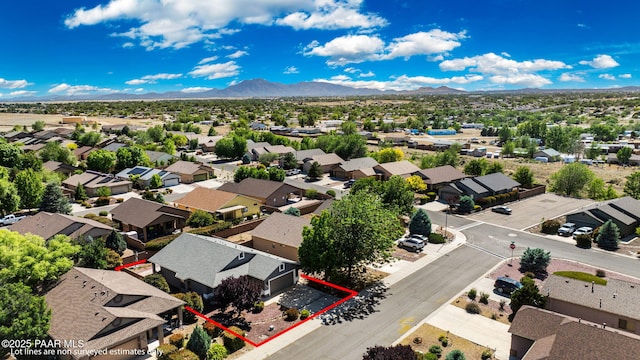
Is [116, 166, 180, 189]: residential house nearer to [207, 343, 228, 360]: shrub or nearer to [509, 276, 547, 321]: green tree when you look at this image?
[207, 343, 228, 360]: shrub

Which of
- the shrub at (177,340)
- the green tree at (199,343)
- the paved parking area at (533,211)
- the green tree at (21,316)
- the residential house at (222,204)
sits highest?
the green tree at (21,316)

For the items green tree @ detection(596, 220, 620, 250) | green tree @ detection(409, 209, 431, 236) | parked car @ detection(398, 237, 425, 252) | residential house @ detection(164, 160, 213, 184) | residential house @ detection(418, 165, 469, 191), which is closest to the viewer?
green tree @ detection(596, 220, 620, 250)

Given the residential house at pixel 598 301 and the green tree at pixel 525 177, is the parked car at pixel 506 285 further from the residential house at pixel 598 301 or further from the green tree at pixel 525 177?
the green tree at pixel 525 177

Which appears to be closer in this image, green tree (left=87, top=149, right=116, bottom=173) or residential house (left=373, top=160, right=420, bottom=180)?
residential house (left=373, top=160, right=420, bottom=180)

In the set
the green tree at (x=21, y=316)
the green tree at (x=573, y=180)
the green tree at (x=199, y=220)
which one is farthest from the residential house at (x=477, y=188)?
the green tree at (x=21, y=316)

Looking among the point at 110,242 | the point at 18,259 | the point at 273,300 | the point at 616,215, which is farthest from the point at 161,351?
the point at 616,215

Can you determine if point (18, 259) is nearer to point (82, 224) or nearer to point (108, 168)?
point (82, 224)

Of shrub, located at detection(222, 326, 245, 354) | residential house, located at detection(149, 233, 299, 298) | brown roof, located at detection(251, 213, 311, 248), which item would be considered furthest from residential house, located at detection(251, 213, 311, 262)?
shrub, located at detection(222, 326, 245, 354)
